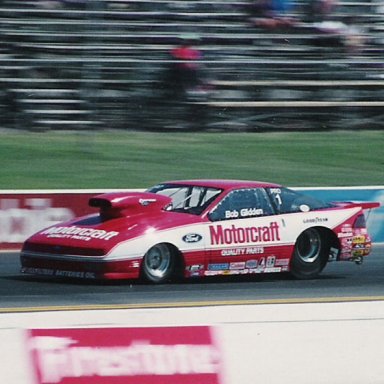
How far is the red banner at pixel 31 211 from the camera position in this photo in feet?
51.2

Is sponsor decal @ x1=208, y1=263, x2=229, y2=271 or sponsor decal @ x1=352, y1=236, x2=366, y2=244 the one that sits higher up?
sponsor decal @ x1=208, y1=263, x2=229, y2=271

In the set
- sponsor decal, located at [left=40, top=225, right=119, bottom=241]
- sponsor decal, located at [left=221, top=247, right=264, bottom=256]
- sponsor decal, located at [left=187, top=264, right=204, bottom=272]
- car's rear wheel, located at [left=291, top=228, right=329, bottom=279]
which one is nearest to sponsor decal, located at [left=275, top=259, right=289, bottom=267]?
car's rear wheel, located at [left=291, top=228, right=329, bottom=279]

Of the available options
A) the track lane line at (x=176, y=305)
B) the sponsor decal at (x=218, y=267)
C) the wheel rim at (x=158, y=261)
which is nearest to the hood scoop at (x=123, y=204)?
the wheel rim at (x=158, y=261)

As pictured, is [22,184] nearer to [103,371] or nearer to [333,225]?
[333,225]

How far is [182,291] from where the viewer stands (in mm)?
11492

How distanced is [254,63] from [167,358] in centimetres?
1667

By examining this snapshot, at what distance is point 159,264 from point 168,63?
933cm

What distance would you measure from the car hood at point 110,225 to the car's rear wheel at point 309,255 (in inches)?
53.0

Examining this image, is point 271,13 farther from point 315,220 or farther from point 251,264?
point 251,264

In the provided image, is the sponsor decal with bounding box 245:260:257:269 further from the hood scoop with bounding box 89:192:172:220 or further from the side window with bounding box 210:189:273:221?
the hood scoop with bounding box 89:192:172:220

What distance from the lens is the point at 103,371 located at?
5.47 m

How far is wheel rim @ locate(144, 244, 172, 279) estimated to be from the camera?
1172 centimetres

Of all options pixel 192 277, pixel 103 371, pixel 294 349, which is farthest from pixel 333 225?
pixel 103 371

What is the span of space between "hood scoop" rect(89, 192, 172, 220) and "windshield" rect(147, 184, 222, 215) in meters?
0.27
